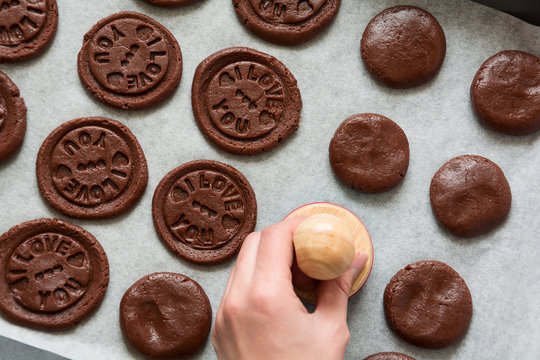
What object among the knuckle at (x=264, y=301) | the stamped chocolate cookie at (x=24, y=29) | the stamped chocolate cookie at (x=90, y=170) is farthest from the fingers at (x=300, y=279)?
the stamped chocolate cookie at (x=24, y=29)

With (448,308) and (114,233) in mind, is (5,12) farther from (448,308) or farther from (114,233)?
(448,308)

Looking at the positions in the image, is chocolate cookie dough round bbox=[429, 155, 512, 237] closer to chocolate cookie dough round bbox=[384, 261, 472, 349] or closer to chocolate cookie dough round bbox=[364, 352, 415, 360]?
chocolate cookie dough round bbox=[384, 261, 472, 349]

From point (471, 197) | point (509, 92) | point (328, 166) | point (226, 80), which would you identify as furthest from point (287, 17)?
point (471, 197)

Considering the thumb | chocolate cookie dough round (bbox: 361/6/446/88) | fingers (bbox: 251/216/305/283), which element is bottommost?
the thumb

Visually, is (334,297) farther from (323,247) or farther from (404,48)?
(404,48)

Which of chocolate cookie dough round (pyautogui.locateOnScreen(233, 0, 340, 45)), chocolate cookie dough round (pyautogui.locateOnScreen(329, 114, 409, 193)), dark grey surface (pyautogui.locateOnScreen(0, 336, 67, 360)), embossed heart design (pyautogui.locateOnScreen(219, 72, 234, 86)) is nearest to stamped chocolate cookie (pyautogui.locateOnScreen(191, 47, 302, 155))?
embossed heart design (pyautogui.locateOnScreen(219, 72, 234, 86))
